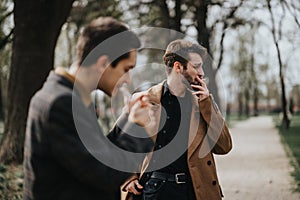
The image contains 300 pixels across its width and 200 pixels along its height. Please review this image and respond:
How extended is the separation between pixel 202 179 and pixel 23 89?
8.79 m

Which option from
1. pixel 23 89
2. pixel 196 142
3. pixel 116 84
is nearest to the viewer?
pixel 116 84

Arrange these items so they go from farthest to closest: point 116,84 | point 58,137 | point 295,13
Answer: point 295,13 → point 116,84 → point 58,137

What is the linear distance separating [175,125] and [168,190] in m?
0.43

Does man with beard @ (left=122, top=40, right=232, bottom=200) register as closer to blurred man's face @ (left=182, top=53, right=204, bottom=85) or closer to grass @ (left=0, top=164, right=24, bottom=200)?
A: blurred man's face @ (left=182, top=53, right=204, bottom=85)

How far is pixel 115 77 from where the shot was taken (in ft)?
7.63

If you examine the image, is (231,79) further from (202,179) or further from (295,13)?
(202,179)

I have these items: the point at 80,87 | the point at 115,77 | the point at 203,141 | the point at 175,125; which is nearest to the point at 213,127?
the point at 203,141

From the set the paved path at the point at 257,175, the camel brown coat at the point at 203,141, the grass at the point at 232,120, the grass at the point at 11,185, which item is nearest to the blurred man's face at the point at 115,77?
the camel brown coat at the point at 203,141

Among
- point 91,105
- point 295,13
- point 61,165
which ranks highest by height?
point 91,105

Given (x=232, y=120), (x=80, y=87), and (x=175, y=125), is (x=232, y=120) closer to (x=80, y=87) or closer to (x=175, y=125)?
(x=175, y=125)

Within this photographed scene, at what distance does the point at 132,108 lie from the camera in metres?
Result: 2.45

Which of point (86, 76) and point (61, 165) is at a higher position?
point (86, 76)

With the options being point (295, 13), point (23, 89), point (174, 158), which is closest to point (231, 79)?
point (295, 13)

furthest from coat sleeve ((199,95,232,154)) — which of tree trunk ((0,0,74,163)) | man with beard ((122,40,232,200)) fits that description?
tree trunk ((0,0,74,163))
